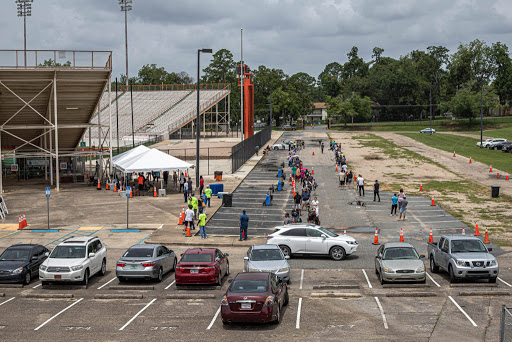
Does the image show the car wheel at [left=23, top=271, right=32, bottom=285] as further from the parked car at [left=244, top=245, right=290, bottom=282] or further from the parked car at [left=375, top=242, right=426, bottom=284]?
the parked car at [left=375, top=242, right=426, bottom=284]

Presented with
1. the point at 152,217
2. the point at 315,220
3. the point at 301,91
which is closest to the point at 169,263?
the point at 315,220

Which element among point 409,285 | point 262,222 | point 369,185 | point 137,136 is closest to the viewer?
point 409,285

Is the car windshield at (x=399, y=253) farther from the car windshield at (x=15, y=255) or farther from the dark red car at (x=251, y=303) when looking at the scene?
the car windshield at (x=15, y=255)

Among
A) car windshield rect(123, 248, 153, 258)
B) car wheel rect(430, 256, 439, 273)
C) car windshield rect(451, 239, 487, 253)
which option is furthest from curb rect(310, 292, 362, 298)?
car windshield rect(123, 248, 153, 258)

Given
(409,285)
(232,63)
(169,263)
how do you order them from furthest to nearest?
(232,63) → (169,263) → (409,285)

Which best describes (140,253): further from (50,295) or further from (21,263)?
(21,263)

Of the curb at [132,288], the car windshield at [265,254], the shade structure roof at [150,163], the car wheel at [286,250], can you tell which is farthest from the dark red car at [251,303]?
the shade structure roof at [150,163]

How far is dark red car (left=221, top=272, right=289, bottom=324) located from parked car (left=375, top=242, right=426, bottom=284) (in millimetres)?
5497

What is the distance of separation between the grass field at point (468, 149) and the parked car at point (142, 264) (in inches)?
A: 1862

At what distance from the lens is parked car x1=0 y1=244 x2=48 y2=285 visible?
805 inches

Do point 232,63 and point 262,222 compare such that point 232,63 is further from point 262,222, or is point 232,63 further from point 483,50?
point 262,222

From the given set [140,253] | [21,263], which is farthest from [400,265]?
[21,263]

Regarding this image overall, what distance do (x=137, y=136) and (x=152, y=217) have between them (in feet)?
203

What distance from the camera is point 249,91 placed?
87188 mm
